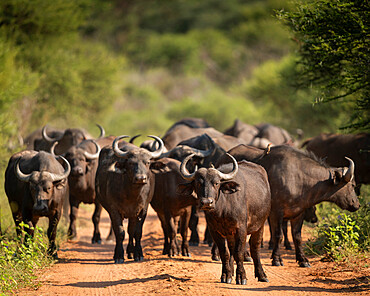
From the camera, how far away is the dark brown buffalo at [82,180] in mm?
12891

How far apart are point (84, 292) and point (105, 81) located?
21866 millimetres

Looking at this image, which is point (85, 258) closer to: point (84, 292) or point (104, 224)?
point (84, 292)

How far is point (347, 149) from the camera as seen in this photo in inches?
567

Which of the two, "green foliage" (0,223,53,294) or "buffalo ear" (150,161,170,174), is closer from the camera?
"green foliage" (0,223,53,294)

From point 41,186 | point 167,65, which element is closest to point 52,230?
point 41,186

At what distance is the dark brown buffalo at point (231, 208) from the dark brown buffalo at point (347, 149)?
20.0 ft

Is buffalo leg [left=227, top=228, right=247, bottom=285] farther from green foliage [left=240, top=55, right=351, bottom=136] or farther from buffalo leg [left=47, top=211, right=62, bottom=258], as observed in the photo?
green foliage [left=240, top=55, right=351, bottom=136]

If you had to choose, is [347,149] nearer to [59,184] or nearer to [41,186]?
[59,184]

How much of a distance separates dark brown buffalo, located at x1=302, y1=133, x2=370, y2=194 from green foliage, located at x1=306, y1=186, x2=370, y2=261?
2.19 m

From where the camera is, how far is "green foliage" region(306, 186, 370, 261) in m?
9.21

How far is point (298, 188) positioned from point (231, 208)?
2457 mm

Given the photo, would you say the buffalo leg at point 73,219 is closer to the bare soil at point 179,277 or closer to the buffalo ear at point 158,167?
the bare soil at point 179,277

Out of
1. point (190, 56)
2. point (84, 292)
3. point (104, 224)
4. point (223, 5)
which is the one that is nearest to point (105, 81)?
point (104, 224)

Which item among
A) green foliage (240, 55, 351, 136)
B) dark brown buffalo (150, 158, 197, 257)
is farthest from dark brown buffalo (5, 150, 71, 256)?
green foliage (240, 55, 351, 136)
